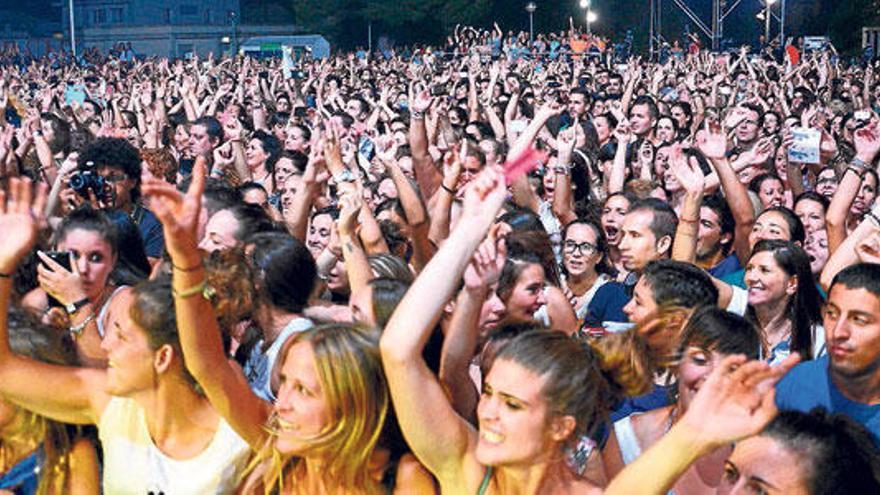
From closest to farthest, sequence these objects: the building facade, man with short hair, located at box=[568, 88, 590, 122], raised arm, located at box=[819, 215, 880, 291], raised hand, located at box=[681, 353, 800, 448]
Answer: raised hand, located at box=[681, 353, 800, 448] < raised arm, located at box=[819, 215, 880, 291] < man with short hair, located at box=[568, 88, 590, 122] < the building facade

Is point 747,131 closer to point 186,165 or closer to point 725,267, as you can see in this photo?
point 725,267

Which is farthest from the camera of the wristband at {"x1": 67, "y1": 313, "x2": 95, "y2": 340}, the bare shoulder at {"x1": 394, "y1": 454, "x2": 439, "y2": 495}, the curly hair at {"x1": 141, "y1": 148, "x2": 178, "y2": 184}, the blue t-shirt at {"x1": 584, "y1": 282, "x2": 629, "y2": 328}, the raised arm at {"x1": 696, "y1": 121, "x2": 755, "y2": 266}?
the curly hair at {"x1": 141, "y1": 148, "x2": 178, "y2": 184}

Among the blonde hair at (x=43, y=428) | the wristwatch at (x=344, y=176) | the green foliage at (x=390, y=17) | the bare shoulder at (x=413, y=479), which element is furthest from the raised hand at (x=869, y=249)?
the green foliage at (x=390, y=17)

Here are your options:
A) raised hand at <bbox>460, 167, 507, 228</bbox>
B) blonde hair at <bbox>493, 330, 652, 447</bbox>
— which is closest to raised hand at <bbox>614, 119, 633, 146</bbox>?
blonde hair at <bbox>493, 330, 652, 447</bbox>

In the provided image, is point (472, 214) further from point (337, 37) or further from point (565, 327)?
point (337, 37)

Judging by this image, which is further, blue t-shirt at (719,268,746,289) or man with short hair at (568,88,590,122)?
man with short hair at (568,88,590,122)

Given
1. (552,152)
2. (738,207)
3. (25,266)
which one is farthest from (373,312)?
(552,152)

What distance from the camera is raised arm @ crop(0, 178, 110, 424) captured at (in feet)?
10.5

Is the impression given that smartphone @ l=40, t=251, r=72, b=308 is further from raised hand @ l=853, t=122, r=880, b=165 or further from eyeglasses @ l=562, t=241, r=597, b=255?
raised hand @ l=853, t=122, r=880, b=165

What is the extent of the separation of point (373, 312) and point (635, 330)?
2.49 ft

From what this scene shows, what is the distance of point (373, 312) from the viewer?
3.72 meters

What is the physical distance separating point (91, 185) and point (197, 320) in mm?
3705

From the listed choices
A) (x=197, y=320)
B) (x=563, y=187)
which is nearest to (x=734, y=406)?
(x=197, y=320)

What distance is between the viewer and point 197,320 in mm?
→ 3088
